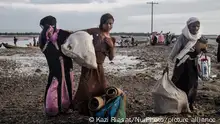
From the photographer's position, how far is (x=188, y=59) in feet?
18.3

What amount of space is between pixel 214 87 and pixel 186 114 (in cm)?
311

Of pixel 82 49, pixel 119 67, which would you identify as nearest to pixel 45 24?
pixel 82 49

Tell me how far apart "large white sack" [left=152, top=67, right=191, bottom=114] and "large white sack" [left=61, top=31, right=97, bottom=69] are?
134 centimetres

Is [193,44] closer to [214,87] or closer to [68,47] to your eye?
[68,47]

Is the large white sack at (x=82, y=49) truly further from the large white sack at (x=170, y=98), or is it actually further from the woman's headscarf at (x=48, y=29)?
the large white sack at (x=170, y=98)

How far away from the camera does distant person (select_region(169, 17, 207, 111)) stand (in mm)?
5488

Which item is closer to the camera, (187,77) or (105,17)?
(105,17)

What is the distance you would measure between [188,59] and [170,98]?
75cm

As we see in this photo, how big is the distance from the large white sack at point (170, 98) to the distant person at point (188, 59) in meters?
0.26

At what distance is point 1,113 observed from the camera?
589 cm

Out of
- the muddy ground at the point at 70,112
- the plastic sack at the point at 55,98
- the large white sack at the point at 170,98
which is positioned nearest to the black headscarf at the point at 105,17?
the plastic sack at the point at 55,98

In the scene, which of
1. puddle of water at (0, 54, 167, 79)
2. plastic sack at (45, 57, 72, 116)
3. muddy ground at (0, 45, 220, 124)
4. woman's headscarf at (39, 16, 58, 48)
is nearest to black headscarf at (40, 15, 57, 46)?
woman's headscarf at (39, 16, 58, 48)

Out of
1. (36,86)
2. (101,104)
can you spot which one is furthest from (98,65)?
(36,86)

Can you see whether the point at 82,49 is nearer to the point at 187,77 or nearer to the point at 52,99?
the point at 52,99
